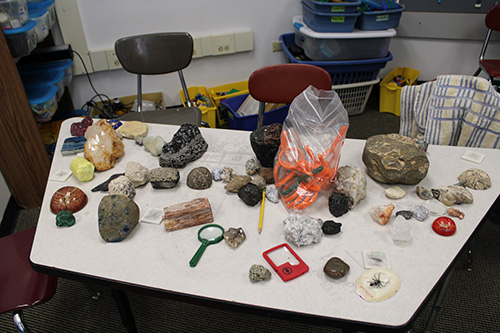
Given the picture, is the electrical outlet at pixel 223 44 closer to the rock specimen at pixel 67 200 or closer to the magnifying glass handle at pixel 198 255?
the rock specimen at pixel 67 200

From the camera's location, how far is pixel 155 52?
78.7 inches

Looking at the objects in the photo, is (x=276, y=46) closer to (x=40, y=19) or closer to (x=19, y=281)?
(x=40, y=19)

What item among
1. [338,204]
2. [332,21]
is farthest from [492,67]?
[338,204]

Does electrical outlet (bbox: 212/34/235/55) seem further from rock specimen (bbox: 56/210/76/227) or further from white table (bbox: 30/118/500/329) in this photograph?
rock specimen (bbox: 56/210/76/227)

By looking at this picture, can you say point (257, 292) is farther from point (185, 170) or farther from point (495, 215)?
point (495, 215)

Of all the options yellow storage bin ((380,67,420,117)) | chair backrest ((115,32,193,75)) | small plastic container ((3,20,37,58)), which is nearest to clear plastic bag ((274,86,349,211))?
chair backrest ((115,32,193,75))

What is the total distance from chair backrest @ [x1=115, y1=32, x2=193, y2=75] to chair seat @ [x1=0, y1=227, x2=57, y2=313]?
1095mm

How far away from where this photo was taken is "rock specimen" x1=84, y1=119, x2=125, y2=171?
49.7 inches

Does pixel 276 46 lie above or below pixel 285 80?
below

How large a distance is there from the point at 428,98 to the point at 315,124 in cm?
65

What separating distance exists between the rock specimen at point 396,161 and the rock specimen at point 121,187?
0.77 m

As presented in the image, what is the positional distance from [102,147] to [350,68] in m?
1.87

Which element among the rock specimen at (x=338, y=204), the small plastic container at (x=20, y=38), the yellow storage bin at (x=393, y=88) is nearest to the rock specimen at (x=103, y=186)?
the rock specimen at (x=338, y=204)

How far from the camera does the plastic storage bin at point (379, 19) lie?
2.39m
